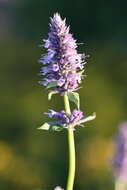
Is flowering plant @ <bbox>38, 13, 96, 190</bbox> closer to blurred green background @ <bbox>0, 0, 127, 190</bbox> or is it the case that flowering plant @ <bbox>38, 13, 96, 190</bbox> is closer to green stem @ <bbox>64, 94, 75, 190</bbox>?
green stem @ <bbox>64, 94, 75, 190</bbox>

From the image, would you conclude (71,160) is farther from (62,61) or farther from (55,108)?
(55,108)

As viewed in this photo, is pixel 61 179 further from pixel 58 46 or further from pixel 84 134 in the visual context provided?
pixel 58 46
